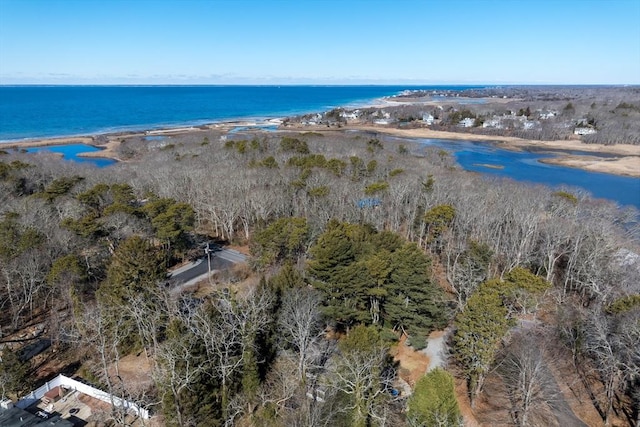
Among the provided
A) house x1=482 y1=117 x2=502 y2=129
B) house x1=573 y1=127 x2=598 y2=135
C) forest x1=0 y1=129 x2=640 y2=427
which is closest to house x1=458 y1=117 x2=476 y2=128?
house x1=482 y1=117 x2=502 y2=129

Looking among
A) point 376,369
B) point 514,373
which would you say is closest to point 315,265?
point 376,369

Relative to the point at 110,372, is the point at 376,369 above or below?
above

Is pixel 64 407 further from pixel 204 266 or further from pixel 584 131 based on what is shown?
pixel 584 131

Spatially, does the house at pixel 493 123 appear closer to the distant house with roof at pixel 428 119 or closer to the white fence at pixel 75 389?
the distant house with roof at pixel 428 119

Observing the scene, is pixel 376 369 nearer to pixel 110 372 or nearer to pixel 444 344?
pixel 444 344

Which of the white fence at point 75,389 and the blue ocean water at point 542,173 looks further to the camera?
the blue ocean water at point 542,173

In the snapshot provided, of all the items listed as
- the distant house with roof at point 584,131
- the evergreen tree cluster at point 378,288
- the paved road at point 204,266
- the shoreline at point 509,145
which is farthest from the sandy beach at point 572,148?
the paved road at point 204,266

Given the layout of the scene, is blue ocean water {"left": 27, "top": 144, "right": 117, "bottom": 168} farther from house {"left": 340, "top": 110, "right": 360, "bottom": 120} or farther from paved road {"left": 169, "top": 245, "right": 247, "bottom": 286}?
house {"left": 340, "top": 110, "right": 360, "bottom": 120}

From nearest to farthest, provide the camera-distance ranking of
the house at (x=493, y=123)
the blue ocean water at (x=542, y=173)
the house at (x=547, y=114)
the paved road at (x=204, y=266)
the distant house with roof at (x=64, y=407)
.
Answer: the distant house with roof at (x=64, y=407)
the paved road at (x=204, y=266)
the blue ocean water at (x=542, y=173)
the house at (x=493, y=123)
the house at (x=547, y=114)
